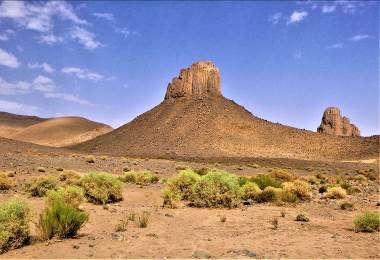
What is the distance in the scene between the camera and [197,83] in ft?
401

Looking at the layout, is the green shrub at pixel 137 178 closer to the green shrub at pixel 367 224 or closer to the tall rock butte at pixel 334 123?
the green shrub at pixel 367 224

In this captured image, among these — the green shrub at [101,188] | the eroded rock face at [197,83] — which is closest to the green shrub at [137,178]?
the green shrub at [101,188]

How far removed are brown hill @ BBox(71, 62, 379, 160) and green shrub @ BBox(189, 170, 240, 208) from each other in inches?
2772

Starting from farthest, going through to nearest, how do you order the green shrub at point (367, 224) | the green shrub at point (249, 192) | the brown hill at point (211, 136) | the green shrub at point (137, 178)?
the brown hill at point (211, 136) < the green shrub at point (137, 178) < the green shrub at point (249, 192) < the green shrub at point (367, 224)

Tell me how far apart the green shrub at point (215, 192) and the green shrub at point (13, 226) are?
7816mm

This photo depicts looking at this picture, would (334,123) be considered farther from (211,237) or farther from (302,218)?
(211,237)

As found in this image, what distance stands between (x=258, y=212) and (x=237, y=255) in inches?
283

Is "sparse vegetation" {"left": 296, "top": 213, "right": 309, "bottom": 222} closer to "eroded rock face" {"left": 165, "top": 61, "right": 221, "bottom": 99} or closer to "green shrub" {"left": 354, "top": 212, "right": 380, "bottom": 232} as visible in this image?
"green shrub" {"left": 354, "top": 212, "right": 380, "bottom": 232}

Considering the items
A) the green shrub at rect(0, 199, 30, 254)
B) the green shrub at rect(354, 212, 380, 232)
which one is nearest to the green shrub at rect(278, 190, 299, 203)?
the green shrub at rect(354, 212, 380, 232)

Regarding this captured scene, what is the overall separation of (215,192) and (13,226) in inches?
342

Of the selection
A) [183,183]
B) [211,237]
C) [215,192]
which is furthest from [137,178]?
[211,237]

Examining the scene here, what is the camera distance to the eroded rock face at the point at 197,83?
121875 mm

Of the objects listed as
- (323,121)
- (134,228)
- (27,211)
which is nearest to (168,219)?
(134,228)

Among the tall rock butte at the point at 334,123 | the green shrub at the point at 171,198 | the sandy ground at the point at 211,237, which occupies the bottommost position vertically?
the sandy ground at the point at 211,237
